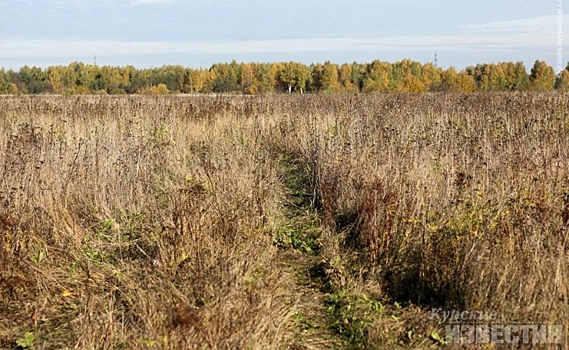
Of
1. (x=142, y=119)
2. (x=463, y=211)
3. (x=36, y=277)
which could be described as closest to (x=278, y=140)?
(x=142, y=119)

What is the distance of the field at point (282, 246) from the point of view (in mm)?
2740

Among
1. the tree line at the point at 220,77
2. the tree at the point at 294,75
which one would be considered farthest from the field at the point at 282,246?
the tree at the point at 294,75

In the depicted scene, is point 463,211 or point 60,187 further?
point 60,187

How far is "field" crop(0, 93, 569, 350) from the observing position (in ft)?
8.99

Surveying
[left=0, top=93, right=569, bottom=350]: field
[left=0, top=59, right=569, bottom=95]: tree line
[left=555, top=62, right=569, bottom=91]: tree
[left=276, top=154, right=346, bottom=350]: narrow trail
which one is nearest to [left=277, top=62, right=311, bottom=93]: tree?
[left=0, top=59, right=569, bottom=95]: tree line

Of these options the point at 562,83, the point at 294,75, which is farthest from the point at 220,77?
the point at 562,83

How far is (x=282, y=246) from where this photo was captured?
4.34 metres

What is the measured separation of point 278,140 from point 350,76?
84603mm

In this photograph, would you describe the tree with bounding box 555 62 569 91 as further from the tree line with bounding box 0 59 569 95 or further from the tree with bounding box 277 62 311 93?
the tree with bounding box 277 62 311 93

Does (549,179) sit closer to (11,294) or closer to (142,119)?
(11,294)

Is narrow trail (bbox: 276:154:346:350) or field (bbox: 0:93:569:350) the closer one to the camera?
field (bbox: 0:93:569:350)

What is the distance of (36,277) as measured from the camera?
131 inches

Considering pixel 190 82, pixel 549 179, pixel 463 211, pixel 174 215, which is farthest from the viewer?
pixel 190 82

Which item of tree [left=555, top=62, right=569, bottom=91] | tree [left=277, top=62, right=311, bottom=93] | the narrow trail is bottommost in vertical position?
the narrow trail
